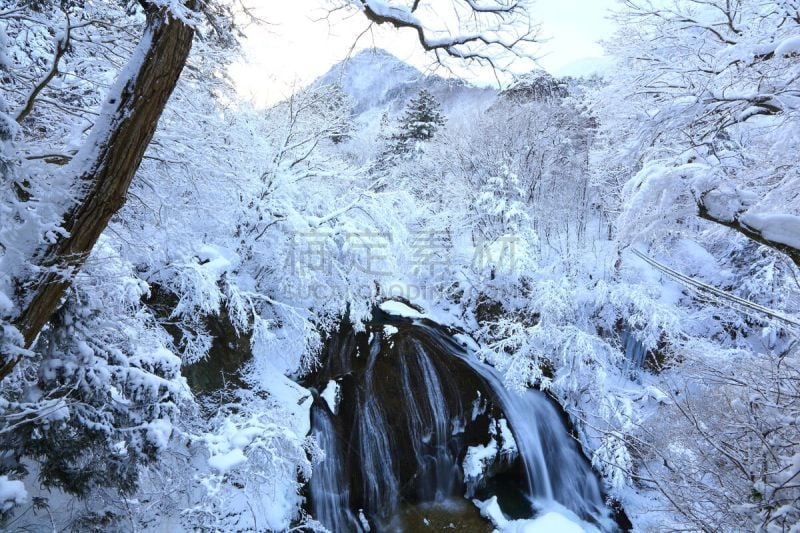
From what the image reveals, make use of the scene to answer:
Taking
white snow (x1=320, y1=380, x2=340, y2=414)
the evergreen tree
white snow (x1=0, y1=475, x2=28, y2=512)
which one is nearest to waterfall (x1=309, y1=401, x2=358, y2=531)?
white snow (x1=320, y1=380, x2=340, y2=414)

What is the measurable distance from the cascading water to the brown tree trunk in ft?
19.4

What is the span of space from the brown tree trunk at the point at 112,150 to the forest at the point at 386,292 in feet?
0.04

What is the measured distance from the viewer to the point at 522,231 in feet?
40.5

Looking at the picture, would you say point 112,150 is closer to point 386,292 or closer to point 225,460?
point 225,460

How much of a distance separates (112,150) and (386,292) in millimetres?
9981

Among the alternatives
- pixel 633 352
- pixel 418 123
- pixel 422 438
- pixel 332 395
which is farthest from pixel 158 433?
pixel 418 123

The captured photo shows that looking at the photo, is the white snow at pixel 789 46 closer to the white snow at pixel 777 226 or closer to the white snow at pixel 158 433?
the white snow at pixel 777 226

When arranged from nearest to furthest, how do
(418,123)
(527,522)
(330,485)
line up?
(330,485), (527,522), (418,123)

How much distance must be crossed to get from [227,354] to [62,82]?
499cm

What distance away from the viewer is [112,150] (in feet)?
6.50

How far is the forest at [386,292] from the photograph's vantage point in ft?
8.08

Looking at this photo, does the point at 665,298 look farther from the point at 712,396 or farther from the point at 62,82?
the point at 62,82

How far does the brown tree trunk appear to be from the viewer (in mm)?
1960

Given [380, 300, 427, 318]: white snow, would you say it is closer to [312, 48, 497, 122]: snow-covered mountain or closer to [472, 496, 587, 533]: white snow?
[472, 496, 587, 533]: white snow
